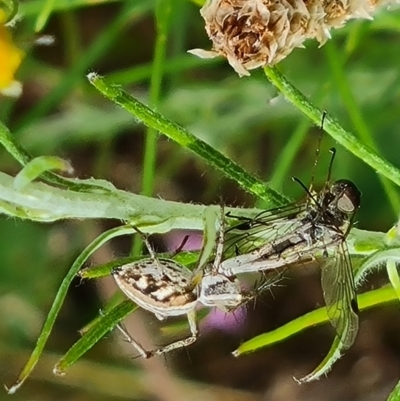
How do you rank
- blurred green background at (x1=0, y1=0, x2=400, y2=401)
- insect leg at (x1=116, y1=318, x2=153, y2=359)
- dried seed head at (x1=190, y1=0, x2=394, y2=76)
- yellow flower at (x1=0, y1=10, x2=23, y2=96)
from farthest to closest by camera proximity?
blurred green background at (x1=0, y1=0, x2=400, y2=401) < insect leg at (x1=116, y1=318, x2=153, y2=359) < yellow flower at (x1=0, y1=10, x2=23, y2=96) < dried seed head at (x1=190, y1=0, x2=394, y2=76)

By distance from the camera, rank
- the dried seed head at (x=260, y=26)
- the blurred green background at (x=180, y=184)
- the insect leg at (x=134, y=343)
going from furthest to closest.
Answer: the blurred green background at (x=180, y=184)
the insect leg at (x=134, y=343)
the dried seed head at (x=260, y=26)

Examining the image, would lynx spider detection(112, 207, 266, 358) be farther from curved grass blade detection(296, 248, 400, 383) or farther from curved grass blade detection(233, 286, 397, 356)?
curved grass blade detection(296, 248, 400, 383)

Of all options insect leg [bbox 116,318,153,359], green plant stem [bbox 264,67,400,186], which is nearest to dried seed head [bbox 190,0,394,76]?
green plant stem [bbox 264,67,400,186]

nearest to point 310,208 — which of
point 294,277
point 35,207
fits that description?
point 35,207

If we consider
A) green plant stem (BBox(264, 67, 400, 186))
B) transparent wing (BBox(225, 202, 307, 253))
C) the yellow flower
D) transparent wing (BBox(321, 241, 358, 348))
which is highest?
the yellow flower

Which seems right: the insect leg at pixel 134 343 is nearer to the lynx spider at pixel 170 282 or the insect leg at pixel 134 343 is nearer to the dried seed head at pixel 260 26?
the lynx spider at pixel 170 282

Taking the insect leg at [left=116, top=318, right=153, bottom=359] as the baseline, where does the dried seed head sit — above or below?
above

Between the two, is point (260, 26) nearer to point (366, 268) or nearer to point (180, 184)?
point (366, 268)

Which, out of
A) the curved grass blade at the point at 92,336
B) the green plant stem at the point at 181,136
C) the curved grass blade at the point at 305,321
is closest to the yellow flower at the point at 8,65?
the green plant stem at the point at 181,136
